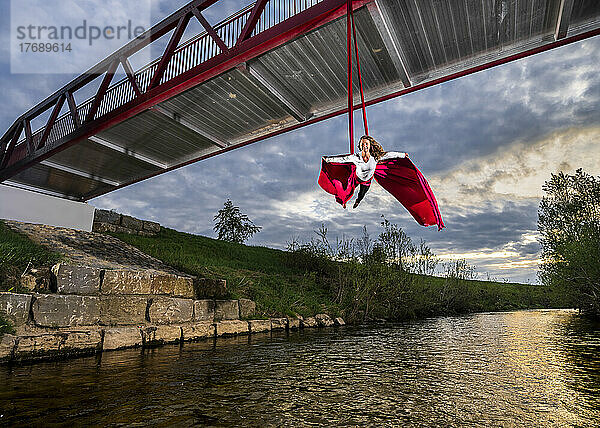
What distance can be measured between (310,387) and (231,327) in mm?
4617

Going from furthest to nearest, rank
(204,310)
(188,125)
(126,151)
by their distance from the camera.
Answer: (126,151) → (188,125) → (204,310)

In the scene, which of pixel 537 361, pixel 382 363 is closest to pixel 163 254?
pixel 382 363

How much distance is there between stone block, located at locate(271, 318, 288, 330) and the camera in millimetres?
8930

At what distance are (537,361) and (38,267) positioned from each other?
8.45 meters

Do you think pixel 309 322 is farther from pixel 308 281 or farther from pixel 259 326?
pixel 308 281

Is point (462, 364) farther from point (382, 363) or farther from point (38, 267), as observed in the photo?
point (38, 267)

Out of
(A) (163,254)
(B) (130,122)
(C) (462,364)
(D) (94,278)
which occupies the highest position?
(B) (130,122)

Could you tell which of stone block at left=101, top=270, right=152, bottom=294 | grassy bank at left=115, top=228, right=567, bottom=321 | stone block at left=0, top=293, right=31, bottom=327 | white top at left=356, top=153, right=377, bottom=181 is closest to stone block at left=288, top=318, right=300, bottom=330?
grassy bank at left=115, top=228, right=567, bottom=321

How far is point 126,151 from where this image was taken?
11016 mm

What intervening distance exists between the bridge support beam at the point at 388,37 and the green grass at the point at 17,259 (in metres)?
7.47

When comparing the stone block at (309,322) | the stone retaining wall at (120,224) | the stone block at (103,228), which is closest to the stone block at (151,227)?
the stone retaining wall at (120,224)

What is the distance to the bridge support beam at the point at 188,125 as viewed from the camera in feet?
29.6

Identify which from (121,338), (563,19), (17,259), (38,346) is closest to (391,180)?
(563,19)

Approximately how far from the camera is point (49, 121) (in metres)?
10.9
